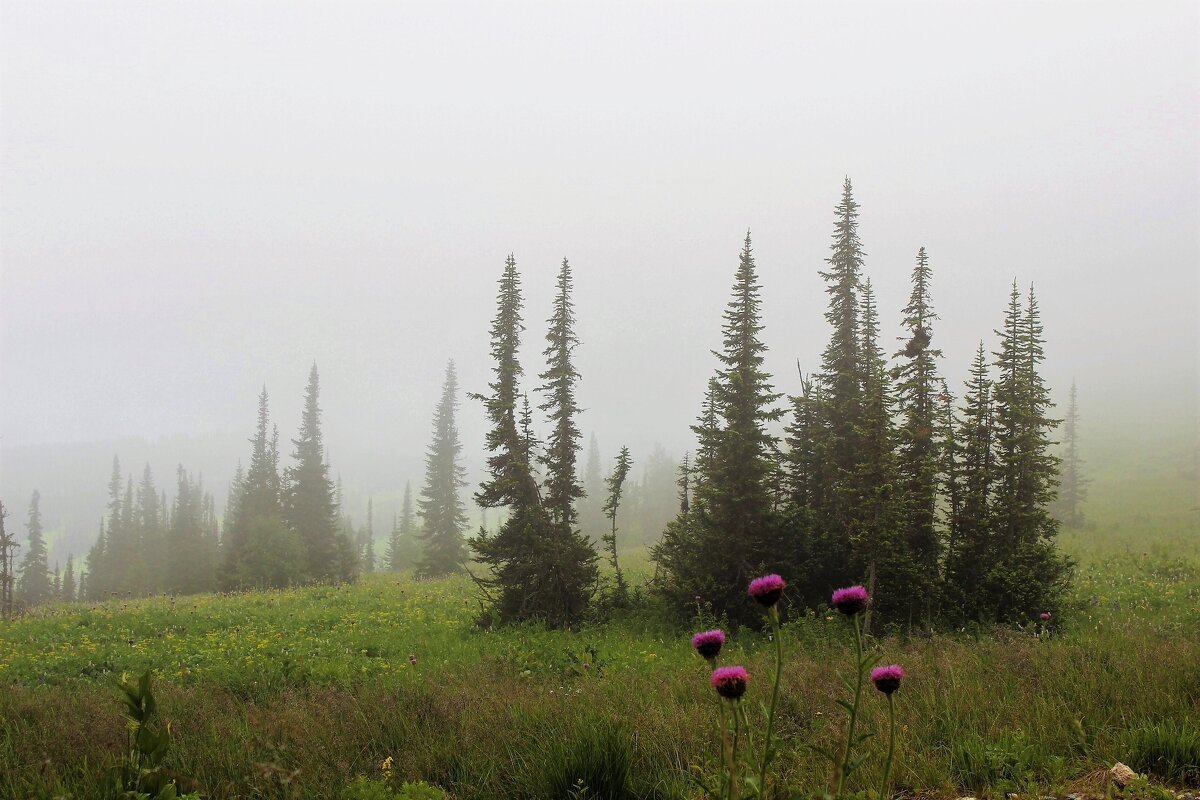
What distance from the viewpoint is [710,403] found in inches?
711

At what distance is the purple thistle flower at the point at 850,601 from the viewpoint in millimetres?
2539

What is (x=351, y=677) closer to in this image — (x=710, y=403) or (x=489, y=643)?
(x=489, y=643)

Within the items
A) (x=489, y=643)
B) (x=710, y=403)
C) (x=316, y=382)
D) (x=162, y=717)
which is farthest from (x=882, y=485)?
(x=316, y=382)

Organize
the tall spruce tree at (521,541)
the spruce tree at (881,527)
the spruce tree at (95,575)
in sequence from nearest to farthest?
the spruce tree at (881,527), the tall spruce tree at (521,541), the spruce tree at (95,575)

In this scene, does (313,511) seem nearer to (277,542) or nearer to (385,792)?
(277,542)

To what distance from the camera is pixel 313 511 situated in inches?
1507

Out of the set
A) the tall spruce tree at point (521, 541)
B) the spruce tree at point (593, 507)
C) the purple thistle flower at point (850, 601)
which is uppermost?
the purple thistle flower at point (850, 601)

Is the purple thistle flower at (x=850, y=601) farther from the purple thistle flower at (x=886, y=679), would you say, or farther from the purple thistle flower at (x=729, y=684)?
the purple thistle flower at (x=729, y=684)

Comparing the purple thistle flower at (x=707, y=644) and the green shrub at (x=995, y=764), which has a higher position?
the purple thistle flower at (x=707, y=644)

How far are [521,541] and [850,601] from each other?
1368 centimetres

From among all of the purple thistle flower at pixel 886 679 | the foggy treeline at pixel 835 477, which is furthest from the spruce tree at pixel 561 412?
the purple thistle flower at pixel 886 679

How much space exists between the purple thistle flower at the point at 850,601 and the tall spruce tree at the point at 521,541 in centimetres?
1297

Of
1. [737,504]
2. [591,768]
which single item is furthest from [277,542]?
[591,768]

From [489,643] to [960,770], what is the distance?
10967 mm
